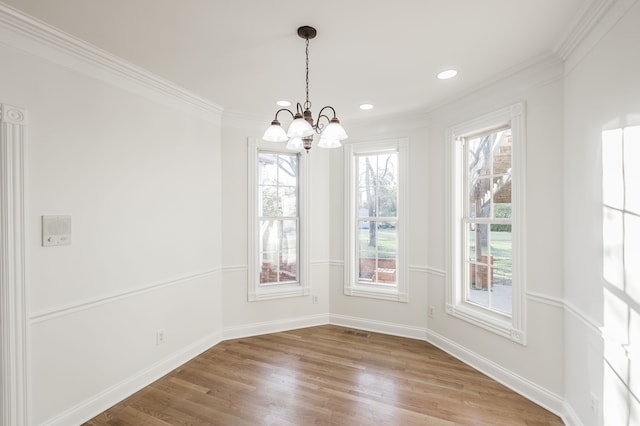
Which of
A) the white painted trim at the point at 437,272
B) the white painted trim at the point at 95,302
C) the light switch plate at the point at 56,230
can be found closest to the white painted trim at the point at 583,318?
the white painted trim at the point at 437,272

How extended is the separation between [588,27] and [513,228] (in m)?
1.52

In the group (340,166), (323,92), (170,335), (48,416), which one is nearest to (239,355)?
(170,335)

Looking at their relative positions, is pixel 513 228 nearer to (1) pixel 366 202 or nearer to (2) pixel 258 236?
(1) pixel 366 202

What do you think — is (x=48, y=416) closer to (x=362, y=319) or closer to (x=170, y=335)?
(x=170, y=335)

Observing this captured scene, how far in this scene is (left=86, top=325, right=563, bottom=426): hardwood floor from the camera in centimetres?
234

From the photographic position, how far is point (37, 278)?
2.04 metres

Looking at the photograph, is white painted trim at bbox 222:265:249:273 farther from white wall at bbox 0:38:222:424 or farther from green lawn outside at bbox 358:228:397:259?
green lawn outside at bbox 358:228:397:259

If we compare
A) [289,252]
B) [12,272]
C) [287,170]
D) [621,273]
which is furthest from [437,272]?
[12,272]

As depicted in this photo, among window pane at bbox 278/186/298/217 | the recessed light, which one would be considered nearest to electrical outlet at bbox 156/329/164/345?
window pane at bbox 278/186/298/217

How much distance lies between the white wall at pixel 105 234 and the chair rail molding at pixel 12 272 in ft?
0.15

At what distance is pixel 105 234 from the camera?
2479 mm

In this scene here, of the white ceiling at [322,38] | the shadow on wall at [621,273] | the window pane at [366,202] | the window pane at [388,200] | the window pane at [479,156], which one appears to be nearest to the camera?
the shadow on wall at [621,273]

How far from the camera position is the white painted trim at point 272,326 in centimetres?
389

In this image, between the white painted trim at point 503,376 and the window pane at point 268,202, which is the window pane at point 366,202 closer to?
the window pane at point 268,202
